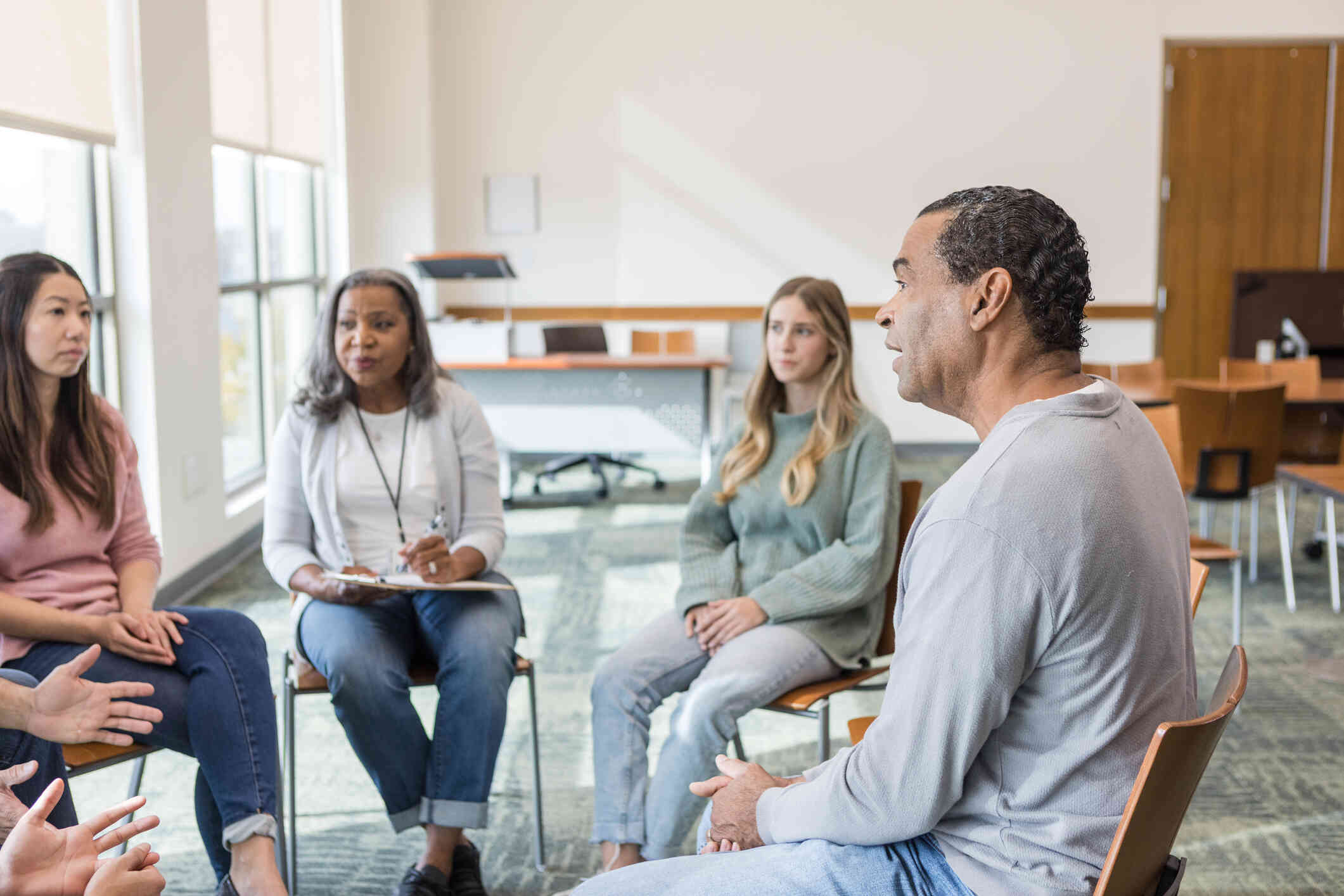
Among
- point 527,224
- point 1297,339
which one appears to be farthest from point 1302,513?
point 527,224

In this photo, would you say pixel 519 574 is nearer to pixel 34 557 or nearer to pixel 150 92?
pixel 150 92

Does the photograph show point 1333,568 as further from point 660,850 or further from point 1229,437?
point 660,850

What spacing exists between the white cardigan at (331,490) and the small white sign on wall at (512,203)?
6026 mm

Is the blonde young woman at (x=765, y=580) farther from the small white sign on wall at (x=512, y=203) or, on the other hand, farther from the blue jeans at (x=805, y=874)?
the small white sign on wall at (x=512, y=203)

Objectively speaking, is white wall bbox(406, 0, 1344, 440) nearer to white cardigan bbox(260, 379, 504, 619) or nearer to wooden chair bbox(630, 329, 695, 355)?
wooden chair bbox(630, 329, 695, 355)

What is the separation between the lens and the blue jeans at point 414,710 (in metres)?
2.32

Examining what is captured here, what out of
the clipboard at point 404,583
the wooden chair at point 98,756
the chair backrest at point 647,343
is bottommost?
the wooden chair at point 98,756

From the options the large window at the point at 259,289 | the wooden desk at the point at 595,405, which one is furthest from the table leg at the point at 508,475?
the large window at the point at 259,289

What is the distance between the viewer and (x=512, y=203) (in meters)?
8.56

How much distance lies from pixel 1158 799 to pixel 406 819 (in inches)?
62.7

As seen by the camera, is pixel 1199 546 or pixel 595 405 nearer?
pixel 1199 546

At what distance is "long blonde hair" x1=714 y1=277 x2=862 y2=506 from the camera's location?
253cm

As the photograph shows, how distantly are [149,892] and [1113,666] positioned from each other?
1.12 meters

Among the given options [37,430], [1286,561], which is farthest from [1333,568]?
[37,430]
